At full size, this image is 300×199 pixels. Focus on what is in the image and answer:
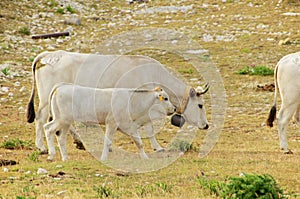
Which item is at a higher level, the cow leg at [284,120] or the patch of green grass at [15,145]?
the cow leg at [284,120]

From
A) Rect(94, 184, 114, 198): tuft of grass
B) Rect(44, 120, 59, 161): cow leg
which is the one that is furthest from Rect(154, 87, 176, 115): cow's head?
Rect(94, 184, 114, 198): tuft of grass

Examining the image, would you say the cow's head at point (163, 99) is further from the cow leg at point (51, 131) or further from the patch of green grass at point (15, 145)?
the patch of green grass at point (15, 145)

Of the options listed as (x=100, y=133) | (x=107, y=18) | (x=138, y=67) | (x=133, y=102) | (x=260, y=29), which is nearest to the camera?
(x=133, y=102)

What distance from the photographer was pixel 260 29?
25969 millimetres

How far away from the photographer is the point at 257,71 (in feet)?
66.0

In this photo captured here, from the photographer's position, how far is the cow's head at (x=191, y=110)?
1251cm

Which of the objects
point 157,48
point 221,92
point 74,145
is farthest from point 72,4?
point 74,145

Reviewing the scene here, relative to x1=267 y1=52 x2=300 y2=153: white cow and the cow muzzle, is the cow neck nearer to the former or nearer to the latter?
the cow muzzle

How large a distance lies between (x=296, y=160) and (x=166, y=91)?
3040 mm

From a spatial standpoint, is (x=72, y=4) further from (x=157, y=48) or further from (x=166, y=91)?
(x=166, y=91)

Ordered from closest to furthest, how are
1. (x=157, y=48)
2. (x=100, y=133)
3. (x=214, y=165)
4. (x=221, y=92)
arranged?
(x=214, y=165)
(x=100, y=133)
(x=221, y=92)
(x=157, y=48)

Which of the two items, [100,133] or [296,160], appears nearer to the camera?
[296,160]

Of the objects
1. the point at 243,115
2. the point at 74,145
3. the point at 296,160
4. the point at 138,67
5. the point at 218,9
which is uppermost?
the point at 138,67

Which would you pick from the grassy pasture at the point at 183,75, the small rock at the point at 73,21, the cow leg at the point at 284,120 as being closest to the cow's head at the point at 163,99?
the grassy pasture at the point at 183,75
